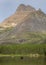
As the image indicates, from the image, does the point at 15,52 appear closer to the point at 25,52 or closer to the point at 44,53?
the point at 25,52

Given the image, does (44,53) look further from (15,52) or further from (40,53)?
(15,52)

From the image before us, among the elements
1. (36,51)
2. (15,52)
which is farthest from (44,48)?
(15,52)

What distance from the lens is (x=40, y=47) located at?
655ft

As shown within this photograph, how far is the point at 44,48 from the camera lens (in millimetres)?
194750

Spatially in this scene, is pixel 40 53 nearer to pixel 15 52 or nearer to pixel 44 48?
pixel 44 48

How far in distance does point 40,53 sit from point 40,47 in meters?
10.0

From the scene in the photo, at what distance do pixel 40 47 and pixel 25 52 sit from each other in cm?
1018

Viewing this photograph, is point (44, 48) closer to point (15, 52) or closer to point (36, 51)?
point (36, 51)

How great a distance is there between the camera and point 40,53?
624ft

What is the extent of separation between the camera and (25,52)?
19875 cm

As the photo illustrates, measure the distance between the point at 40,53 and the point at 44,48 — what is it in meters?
5.98

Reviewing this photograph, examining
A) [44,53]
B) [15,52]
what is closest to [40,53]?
[44,53]

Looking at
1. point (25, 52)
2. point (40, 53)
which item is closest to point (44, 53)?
point (40, 53)

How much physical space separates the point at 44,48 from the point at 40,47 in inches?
216
